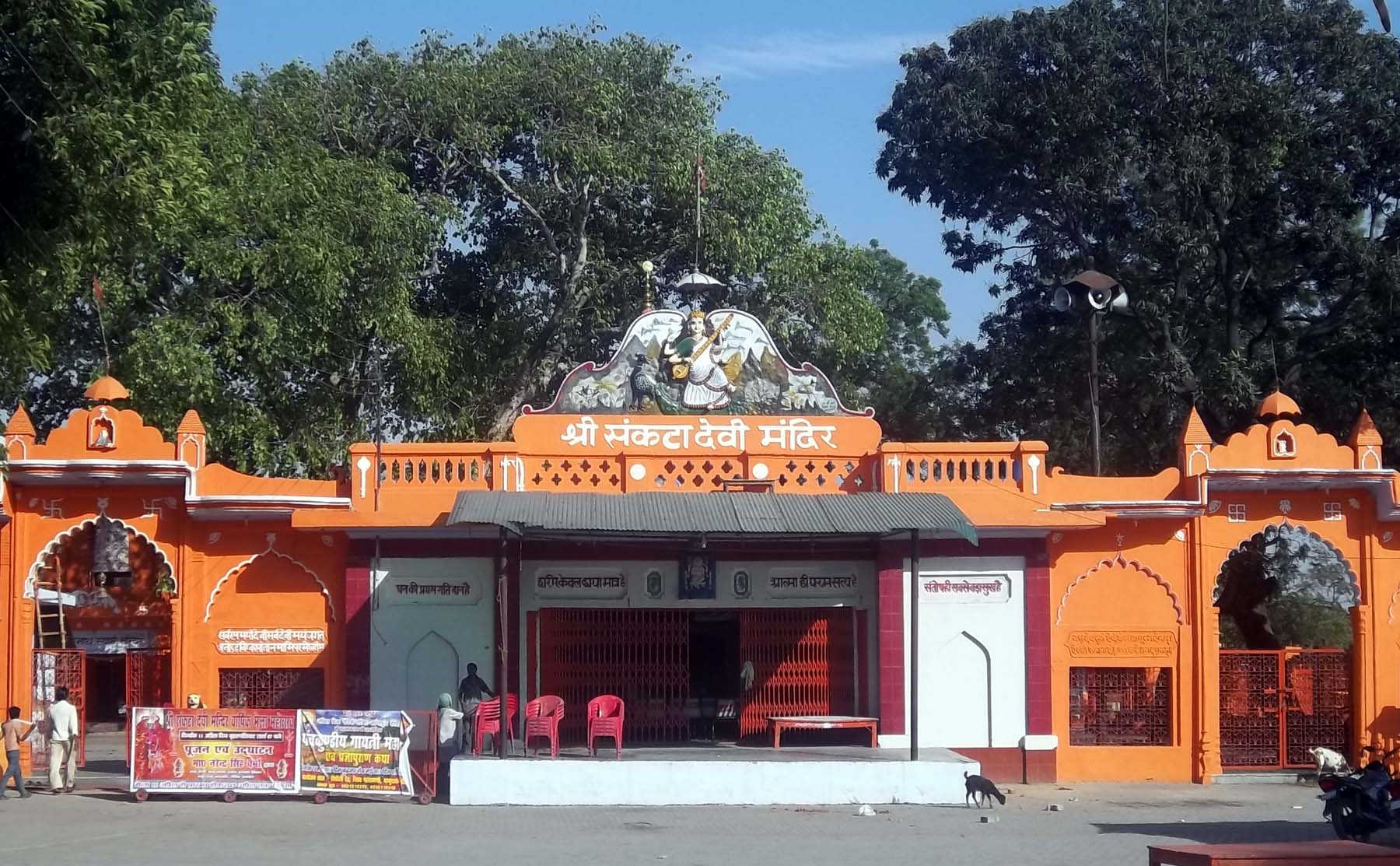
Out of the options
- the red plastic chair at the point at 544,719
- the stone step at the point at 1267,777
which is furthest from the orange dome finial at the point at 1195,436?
the red plastic chair at the point at 544,719

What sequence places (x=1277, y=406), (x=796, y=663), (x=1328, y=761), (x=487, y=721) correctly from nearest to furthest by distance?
(x=487, y=721)
(x=1328, y=761)
(x=796, y=663)
(x=1277, y=406)

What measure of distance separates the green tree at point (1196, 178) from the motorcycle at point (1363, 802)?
11.9 meters

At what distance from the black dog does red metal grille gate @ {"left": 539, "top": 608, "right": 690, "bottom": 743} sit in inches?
143

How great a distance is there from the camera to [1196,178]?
23.9 meters

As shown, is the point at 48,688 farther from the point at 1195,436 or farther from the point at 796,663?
the point at 1195,436

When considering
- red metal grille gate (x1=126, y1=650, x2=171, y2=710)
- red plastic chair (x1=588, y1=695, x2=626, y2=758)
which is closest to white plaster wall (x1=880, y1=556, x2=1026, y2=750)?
red plastic chair (x1=588, y1=695, x2=626, y2=758)

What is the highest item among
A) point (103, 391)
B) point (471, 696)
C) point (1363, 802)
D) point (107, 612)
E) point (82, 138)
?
point (82, 138)

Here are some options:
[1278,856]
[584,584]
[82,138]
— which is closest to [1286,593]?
[584,584]

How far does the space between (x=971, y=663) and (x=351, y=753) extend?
708 centimetres

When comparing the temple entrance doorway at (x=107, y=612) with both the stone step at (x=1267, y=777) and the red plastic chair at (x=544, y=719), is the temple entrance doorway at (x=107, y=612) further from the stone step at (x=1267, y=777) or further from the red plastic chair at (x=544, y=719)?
the stone step at (x=1267, y=777)

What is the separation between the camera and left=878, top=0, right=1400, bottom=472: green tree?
79.3 feet

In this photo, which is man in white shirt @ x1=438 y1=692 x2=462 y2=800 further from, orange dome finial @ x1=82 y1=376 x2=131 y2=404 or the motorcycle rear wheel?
the motorcycle rear wheel

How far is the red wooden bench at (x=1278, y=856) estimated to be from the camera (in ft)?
27.6

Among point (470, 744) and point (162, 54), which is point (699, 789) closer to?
point (470, 744)
